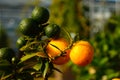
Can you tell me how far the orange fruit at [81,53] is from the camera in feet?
2.92

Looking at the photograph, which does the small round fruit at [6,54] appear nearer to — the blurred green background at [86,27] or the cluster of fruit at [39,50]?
the cluster of fruit at [39,50]

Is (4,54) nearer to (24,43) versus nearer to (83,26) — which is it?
(24,43)

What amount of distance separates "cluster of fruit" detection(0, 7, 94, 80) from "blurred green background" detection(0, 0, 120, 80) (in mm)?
40

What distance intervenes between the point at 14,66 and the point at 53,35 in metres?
0.11

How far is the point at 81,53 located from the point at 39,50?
0.33 ft

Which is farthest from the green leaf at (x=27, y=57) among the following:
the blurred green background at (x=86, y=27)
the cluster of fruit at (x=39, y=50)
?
the blurred green background at (x=86, y=27)

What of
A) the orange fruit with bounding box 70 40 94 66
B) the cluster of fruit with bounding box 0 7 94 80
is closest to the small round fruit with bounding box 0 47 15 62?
the cluster of fruit with bounding box 0 7 94 80

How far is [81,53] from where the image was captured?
35.9 inches

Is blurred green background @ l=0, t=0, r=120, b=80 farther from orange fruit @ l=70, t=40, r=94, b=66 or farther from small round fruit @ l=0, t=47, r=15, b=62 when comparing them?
small round fruit @ l=0, t=47, r=15, b=62

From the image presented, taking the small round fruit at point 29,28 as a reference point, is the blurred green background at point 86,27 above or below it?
above

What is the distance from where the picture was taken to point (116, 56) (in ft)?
9.48

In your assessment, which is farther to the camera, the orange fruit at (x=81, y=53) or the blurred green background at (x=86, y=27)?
the blurred green background at (x=86, y=27)

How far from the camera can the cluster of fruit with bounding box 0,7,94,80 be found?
85 cm

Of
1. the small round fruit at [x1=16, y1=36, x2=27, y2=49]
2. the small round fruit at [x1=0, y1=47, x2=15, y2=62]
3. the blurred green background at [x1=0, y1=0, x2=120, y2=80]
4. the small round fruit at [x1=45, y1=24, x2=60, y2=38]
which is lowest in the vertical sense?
the small round fruit at [x1=0, y1=47, x2=15, y2=62]
